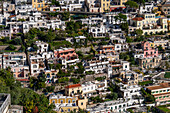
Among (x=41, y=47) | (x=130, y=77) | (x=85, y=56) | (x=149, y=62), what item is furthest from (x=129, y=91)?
(x=41, y=47)

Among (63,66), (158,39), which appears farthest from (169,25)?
(63,66)

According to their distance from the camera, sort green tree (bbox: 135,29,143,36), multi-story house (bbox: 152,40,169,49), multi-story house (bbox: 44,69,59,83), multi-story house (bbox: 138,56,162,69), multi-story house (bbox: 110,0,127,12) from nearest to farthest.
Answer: multi-story house (bbox: 44,69,59,83), multi-story house (bbox: 138,56,162,69), multi-story house (bbox: 152,40,169,49), green tree (bbox: 135,29,143,36), multi-story house (bbox: 110,0,127,12)

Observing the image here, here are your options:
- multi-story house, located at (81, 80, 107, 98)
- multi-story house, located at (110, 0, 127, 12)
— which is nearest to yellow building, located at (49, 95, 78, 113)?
multi-story house, located at (81, 80, 107, 98)

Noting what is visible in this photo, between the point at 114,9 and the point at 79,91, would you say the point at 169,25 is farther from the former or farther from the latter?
the point at 79,91

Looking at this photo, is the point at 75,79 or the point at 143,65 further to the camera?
the point at 143,65

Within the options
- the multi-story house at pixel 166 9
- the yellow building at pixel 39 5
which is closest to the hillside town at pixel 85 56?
the yellow building at pixel 39 5

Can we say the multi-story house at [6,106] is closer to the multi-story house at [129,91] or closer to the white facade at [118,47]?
the multi-story house at [129,91]

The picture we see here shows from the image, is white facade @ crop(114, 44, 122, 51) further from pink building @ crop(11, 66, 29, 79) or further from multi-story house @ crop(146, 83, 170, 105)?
pink building @ crop(11, 66, 29, 79)

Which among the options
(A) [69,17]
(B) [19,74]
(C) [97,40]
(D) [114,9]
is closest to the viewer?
(B) [19,74]
